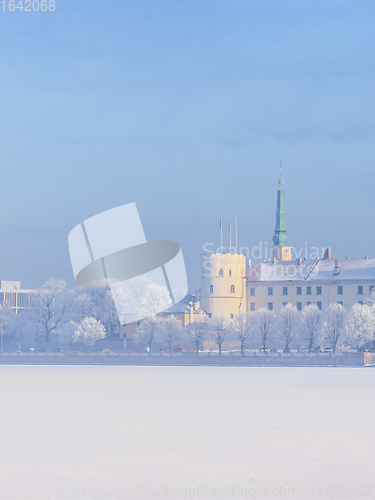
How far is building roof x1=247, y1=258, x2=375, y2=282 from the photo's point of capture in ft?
315

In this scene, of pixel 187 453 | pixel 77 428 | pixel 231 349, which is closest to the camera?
pixel 187 453

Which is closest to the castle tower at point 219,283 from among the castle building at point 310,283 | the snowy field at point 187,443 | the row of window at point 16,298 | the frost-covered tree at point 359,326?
the castle building at point 310,283

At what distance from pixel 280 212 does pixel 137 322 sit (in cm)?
4552

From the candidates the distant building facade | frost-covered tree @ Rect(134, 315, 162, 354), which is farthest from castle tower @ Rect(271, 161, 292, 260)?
the distant building facade

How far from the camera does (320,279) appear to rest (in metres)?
96.8

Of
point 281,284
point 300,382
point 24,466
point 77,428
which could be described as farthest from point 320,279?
point 24,466

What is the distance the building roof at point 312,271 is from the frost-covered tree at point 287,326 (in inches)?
618

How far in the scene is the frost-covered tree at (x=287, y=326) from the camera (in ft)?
263

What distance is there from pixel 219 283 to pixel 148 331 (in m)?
15.2

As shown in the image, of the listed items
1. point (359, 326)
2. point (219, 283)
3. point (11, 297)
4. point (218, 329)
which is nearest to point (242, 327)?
point (218, 329)

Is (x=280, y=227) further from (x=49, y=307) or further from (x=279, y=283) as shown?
(x=49, y=307)

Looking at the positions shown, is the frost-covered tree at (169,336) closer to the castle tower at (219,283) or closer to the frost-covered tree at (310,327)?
the frost-covered tree at (310,327)

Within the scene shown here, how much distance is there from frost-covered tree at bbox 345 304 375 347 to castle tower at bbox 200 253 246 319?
783 inches

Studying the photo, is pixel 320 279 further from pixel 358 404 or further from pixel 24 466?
pixel 24 466
